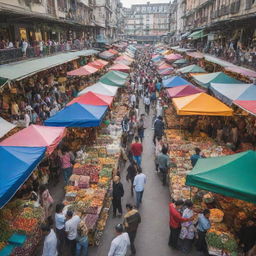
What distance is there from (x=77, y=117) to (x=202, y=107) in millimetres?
5512

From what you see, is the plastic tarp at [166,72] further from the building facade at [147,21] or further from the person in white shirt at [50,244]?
the building facade at [147,21]

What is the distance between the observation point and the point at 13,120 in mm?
12523

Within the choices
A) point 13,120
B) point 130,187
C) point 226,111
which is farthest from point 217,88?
point 13,120

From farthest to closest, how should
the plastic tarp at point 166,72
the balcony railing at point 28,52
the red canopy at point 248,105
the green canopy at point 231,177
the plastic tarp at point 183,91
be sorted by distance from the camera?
the plastic tarp at point 166,72
the plastic tarp at point 183,91
the balcony railing at point 28,52
the red canopy at point 248,105
the green canopy at point 231,177

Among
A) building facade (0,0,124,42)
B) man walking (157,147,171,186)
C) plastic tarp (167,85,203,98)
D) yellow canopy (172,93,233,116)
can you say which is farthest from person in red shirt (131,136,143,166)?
building facade (0,0,124,42)

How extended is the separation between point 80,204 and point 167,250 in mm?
2829

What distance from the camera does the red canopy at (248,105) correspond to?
890cm

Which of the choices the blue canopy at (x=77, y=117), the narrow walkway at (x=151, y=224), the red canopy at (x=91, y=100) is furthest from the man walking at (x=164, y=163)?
the red canopy at (x=91, y=100)

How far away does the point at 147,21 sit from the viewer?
111 metres

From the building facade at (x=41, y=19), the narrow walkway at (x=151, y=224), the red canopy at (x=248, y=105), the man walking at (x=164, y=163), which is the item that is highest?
the building facade at (x=41, y=19)

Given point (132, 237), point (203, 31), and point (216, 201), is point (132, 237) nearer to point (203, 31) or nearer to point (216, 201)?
point (216, 201)

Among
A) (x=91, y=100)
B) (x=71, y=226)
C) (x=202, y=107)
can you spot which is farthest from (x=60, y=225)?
(x=202, y=107)

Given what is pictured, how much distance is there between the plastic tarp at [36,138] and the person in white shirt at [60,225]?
6.81ft

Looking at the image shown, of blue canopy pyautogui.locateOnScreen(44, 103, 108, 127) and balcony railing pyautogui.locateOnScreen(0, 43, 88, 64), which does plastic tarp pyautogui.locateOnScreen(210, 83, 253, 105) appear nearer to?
blue canopy pyautogui.locateOnScreen(44, 103, 108, 127)
